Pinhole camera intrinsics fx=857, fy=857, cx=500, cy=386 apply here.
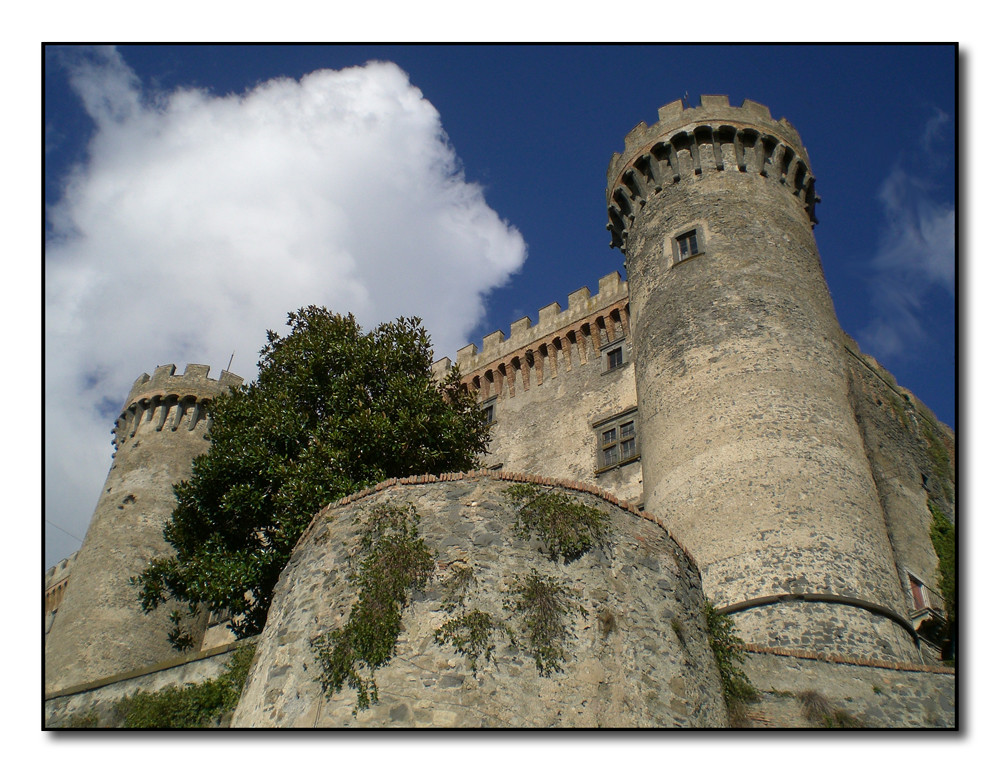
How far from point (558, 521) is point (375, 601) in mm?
2561

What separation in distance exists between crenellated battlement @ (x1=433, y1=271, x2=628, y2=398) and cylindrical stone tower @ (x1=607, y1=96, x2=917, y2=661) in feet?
7.77

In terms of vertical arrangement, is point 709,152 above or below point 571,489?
above

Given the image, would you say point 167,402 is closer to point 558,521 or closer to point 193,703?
point 193,703

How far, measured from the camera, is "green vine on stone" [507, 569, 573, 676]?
9781 millimetres

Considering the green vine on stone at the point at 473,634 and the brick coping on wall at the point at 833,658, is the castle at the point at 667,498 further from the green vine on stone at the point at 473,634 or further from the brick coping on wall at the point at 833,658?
the green vine on stone at the point at 473,634

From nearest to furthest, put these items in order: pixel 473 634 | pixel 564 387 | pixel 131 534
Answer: pixel 473 634, pixel 564 387, pixel 131 534

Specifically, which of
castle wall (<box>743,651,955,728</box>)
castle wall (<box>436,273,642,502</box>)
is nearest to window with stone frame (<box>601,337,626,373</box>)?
castle wall (<box>436,273,642,502</box>)

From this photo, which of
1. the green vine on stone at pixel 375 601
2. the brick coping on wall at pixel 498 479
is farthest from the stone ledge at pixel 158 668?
the green vine on stone at pixel 375 601

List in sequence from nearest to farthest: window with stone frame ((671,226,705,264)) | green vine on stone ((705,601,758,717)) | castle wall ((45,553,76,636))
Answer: green vine on stone ((705,601,758,717))
window with stone frame ((671,226,705,264))
castle wall ((45,553,76,636))

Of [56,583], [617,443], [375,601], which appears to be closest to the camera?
[375,601]

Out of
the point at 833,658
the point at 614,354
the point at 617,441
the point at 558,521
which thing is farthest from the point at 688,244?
the point at 558,521

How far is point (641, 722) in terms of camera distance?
9.57m

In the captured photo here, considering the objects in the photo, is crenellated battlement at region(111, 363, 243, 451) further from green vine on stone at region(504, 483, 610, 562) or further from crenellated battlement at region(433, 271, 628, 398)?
green vine on stone at region(504, 483, 610, 562)

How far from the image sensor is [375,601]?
10.3 metres
